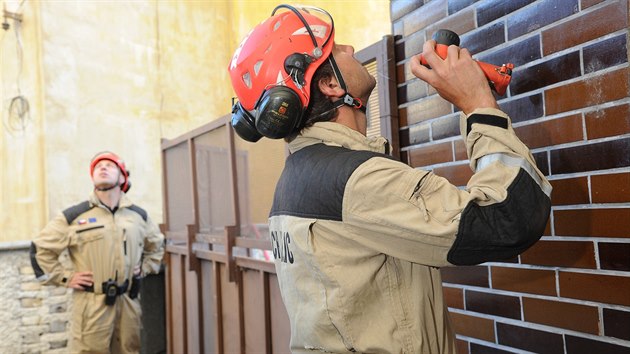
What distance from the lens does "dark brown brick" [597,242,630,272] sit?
1.39m

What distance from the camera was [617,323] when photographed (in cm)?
143

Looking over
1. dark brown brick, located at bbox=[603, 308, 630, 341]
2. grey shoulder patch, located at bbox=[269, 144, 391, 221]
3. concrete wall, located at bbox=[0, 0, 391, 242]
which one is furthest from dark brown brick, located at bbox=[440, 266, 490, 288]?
concrete wall, located at bbox=[0, 0, 391, 242]

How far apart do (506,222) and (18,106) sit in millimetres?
8244

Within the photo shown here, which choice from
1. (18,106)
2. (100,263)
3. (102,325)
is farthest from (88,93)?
(102,325)

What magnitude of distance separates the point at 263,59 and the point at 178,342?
3723mm

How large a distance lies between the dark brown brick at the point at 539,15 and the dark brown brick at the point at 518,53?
33mm

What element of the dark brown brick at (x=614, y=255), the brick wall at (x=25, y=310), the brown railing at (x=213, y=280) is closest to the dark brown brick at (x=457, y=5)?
the dark brown brick at (x=614, y=255)

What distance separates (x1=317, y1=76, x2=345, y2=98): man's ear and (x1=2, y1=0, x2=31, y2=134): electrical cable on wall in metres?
7.56

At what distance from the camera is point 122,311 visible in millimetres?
4641

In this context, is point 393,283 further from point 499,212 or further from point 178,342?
point 178,342

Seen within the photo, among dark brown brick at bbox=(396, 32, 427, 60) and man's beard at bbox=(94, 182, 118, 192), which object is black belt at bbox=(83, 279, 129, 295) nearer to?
man's beard at bbox=(94, 182, 118, 192)

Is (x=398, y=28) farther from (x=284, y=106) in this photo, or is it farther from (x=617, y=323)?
(x=617, y=323)

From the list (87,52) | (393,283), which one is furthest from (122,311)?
(87,52)

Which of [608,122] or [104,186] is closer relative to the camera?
[608,122]
